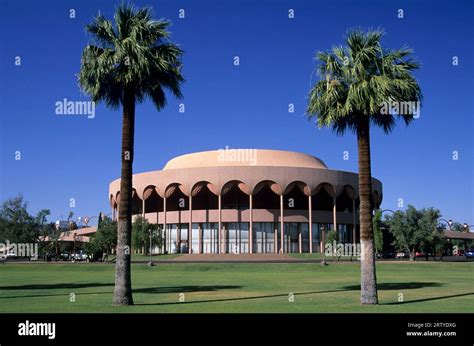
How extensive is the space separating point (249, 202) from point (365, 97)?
7393 cm

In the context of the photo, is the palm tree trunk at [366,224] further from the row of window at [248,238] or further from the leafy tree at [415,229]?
the row of window at [248,238]

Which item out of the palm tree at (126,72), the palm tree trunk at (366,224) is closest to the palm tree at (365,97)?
the palm tree trunk at (366,224)

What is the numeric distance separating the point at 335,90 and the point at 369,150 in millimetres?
2948

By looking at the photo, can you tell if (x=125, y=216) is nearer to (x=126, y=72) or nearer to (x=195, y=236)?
(x=126, y=72)

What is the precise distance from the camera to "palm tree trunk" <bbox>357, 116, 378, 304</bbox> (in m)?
23.2

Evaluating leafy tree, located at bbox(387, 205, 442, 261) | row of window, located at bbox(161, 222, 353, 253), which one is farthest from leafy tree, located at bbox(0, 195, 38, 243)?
leafy tree, located at bbox(387, 205, 442, 261)

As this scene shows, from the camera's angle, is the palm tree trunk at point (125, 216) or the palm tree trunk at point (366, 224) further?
the palm tree trunk at point (125, 216)

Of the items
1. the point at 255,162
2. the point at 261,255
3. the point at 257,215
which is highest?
the point at 255,162

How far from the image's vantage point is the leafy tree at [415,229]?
74.0m

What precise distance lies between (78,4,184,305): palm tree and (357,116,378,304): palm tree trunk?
8716 millimetres
